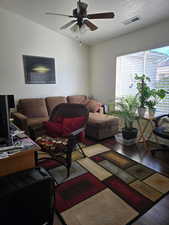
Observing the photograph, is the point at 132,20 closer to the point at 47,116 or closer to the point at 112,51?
the point at 112,51

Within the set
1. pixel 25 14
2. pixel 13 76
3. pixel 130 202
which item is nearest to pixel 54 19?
pixel 25 14

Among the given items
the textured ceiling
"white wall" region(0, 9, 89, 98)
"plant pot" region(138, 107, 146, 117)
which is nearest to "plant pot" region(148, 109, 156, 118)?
"plant pot" region(138, 107, 146, 117)

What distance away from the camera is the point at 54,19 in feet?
10.9

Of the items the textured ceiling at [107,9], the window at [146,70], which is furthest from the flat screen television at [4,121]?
the window at [146,70]

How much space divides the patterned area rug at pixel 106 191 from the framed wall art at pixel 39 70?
2.49m

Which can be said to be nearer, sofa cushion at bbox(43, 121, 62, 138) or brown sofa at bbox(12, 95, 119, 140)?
sofa cushion at bbox(43, 121, 62, 138)

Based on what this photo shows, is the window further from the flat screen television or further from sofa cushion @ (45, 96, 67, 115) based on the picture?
the flat screen television

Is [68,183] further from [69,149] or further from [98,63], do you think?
[98,63]

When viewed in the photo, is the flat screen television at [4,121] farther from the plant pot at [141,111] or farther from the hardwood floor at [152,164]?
the plant pot at [141,111]

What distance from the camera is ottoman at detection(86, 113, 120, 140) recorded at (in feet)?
10.5

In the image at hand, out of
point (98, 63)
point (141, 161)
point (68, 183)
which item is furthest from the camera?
point (98, 63)

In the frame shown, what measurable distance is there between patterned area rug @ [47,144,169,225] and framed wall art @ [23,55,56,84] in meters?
2.49

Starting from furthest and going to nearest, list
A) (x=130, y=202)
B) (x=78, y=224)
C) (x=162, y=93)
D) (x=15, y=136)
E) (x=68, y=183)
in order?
(x=162, y=93) < (x=68, y=183) < (x=15, y=136) < (x=130, y=202) < (x=78, y=224)

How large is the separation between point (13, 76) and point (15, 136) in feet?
7.92
